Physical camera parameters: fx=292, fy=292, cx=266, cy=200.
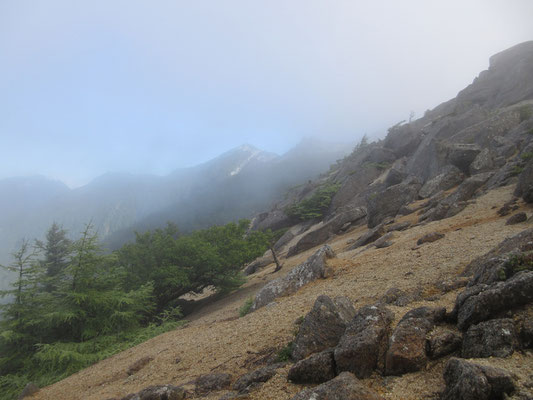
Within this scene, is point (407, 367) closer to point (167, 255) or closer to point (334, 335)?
point (334, 335)

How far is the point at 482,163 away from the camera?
19.0m

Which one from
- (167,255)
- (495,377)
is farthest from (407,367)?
(167,255)

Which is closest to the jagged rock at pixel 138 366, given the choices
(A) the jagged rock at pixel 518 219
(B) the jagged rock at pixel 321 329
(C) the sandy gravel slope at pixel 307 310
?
(C) the sandy gravel slope at pixel 307 310

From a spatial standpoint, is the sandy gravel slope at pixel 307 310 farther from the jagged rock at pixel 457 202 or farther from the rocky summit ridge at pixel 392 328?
the jagged rock at pixel 457 202

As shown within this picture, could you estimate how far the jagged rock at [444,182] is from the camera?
20.1m

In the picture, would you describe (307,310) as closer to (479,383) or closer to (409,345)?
(409,345)

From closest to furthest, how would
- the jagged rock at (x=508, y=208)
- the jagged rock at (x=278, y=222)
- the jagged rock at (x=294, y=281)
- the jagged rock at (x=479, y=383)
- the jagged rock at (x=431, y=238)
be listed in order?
the jagged rock at (x=479, y=383), the jagged rock at (x=431, y=238), the jagged rock at (x=508, y=208), the jagged rock at (x=294, y=281), the jagged rock at (x=278, y=222)

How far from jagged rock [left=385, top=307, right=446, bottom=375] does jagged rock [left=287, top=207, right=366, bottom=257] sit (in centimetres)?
2151

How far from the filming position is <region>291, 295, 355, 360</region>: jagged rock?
490 centimetres

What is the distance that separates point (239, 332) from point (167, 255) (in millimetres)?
13882

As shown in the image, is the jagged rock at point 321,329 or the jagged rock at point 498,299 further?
the jagged rock at point 321,329

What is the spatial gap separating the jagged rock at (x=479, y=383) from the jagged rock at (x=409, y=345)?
2.41 ft

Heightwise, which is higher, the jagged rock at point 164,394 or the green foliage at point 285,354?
the jagged rock at point 164,394

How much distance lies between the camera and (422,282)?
6.77 meters
